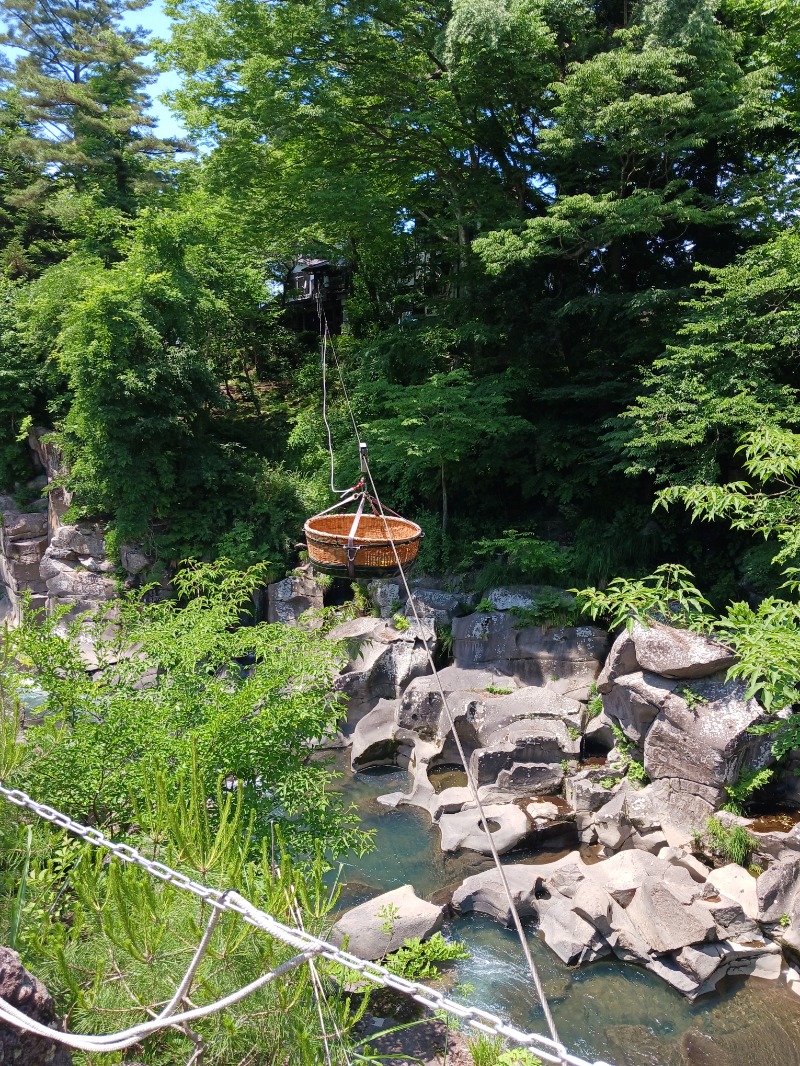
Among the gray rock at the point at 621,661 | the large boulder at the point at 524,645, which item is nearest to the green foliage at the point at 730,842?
the gray rock at the point at 621,661

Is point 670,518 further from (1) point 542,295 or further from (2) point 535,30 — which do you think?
(2) point 535,30

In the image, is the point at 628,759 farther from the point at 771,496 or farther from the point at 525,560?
the point at 771,496

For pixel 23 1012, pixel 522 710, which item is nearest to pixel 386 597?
pixel 522 710

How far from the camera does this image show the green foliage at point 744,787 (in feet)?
23.0

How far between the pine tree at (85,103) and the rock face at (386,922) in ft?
44.7

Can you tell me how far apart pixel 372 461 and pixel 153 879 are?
340 inches

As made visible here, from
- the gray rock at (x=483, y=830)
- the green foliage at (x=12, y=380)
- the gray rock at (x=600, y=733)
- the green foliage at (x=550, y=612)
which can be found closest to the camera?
the gray rock at (x=483, y=830)

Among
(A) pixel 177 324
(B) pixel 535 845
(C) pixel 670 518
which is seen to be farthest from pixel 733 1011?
(A) pixel 177 324

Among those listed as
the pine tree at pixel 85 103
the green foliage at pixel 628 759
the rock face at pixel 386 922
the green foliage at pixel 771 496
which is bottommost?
the rock face at pixel 386 922

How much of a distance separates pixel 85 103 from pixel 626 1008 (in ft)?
56.3

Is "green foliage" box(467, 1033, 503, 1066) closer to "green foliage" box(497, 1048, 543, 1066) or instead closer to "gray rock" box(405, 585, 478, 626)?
"green foliage" box(497, 1048, 543, 1066)

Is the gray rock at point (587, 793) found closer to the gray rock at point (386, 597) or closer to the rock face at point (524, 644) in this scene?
the rock face at point (524, 644)

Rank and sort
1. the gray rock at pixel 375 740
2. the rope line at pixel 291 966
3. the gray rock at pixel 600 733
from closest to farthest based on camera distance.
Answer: the rope line at pixel 291 966, the gray rock at pixel 600 733, the gray rock at pixel 375 740

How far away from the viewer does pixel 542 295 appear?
11.6 metres
